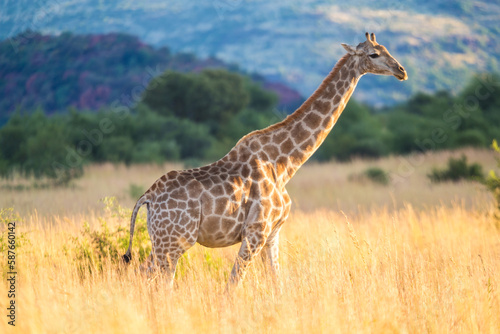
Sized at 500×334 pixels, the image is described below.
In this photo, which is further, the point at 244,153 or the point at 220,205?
the point at 244,153

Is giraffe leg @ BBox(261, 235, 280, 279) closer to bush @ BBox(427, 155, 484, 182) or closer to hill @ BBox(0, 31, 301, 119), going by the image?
bush @ BBox(427, 155, 484, 182)

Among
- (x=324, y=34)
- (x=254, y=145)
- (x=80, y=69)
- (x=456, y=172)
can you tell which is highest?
(x=324, y=34)

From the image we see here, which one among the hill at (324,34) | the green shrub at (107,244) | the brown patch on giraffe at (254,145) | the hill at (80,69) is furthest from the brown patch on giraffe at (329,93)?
the hill at (324,34)

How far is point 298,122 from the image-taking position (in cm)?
690

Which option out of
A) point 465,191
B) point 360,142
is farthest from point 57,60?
point 465,191

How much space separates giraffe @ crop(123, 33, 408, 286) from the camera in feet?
19.6

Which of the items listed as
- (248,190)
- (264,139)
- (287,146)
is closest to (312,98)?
(287,146)

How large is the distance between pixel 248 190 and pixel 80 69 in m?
41.7

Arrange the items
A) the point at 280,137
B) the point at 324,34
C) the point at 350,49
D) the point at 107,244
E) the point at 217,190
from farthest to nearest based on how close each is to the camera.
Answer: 1. the point at 324,34
2. the point at 107,244
3. the point at 350,49
4. the point at 280,137
5. the point at 217,190

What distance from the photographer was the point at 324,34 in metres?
87.6

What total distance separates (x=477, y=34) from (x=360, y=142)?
5294 centimetres

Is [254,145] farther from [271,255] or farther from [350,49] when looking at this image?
[350,49]

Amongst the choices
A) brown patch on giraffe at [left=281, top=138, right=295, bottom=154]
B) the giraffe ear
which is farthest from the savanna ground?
the giraffe ear

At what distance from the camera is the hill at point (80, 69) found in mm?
31766
